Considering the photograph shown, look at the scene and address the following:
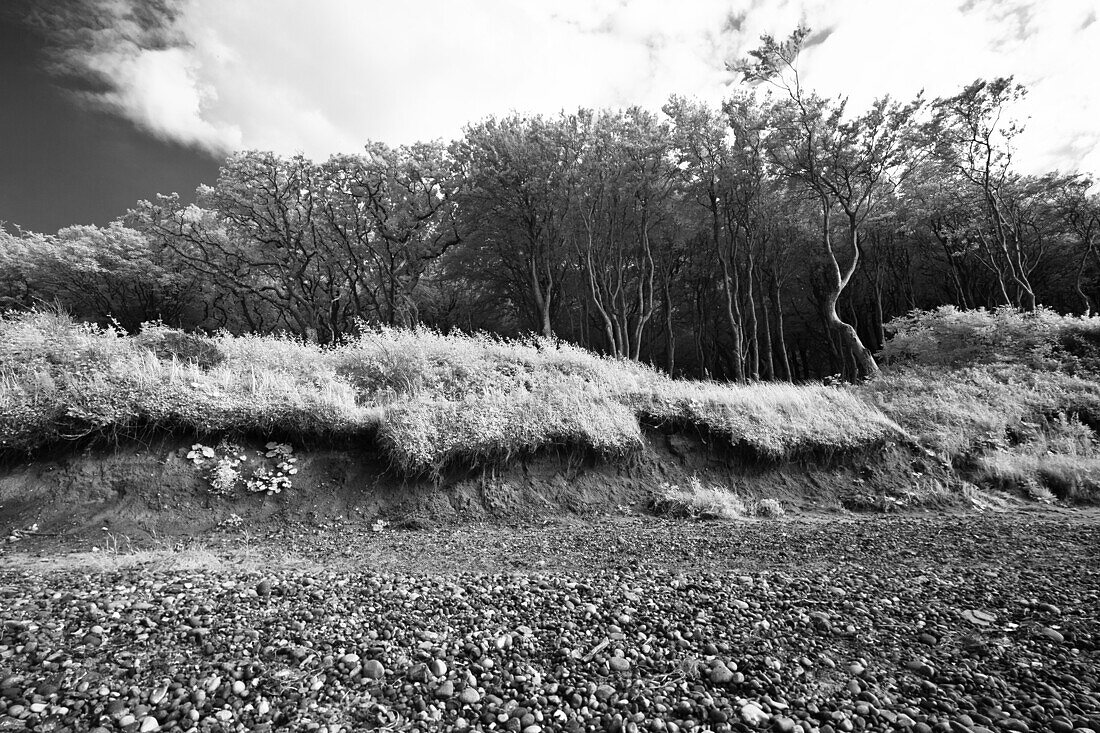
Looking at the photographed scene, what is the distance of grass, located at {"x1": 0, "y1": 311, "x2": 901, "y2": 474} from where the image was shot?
6.10 meters

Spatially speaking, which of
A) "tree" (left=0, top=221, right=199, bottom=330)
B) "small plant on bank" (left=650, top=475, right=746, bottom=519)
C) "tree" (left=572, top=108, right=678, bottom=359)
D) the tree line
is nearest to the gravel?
"small plant on bank" (left=650, top=475, right=746, bottom=519)

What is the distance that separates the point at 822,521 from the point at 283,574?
6.82 m

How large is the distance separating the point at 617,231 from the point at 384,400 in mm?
15334

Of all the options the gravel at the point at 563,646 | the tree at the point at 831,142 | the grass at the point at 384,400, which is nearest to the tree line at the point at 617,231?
the tree at the point at 831,142

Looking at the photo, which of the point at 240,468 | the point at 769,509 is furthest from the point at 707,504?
the point at 240,468

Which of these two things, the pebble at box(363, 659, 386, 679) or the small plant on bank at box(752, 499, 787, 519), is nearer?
the pebble at box(363, 659, 386, 679)

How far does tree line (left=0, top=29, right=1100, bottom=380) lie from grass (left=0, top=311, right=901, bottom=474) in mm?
6309

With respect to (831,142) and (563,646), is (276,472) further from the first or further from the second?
(831,142)

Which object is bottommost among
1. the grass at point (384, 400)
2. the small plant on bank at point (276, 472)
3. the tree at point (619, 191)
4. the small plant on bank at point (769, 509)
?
the small plant on bank at point (769, 509)

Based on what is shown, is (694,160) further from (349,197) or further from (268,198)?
(268,198)

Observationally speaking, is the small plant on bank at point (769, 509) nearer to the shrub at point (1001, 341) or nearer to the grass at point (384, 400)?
the grass at point (384, 400)

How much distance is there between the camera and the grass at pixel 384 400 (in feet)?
20.0

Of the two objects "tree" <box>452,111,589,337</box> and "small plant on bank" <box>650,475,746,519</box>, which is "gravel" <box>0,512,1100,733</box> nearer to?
"small plant on bank" <box>650,475,746,519</box>

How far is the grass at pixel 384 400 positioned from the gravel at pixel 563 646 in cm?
251
